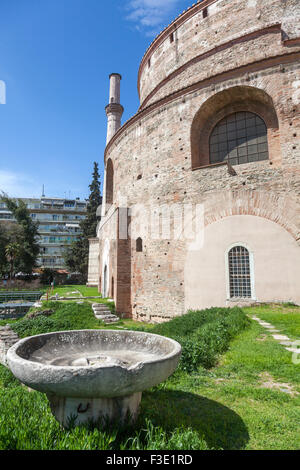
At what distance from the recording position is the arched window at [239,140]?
11.4 m

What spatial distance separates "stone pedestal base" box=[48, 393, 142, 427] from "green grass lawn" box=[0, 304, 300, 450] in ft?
0.29

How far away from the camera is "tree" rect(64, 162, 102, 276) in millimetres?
37062

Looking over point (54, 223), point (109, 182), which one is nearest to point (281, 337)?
point (109, 182)

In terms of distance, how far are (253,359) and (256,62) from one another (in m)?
10.9

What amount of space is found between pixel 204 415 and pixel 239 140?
36.9ft

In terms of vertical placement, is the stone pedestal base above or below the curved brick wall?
below

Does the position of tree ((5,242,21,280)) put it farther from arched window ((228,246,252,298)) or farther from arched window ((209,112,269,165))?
arched window ((228,246,252,298))

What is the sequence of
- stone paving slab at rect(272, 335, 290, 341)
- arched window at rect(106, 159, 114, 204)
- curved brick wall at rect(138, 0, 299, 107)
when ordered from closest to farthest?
stone paving slab at rect(272, 335, 290, 341) → curved brick wall at rect(138, 0, 299, 107) → arched window at rect(106, 159, 114, 204)

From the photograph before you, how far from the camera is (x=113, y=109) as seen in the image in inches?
795

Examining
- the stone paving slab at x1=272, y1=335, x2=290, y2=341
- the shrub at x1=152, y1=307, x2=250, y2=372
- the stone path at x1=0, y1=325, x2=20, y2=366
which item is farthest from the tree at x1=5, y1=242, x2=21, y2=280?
the stone paving slab at x1=272, y1=335, x2=290, y2=341

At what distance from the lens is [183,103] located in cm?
1273

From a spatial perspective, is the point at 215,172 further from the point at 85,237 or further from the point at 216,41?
the point at 85,237

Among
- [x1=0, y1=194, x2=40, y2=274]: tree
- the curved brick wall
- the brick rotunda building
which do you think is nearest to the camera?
the brick rotunda building

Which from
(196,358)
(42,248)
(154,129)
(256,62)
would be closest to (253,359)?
(196,358)
